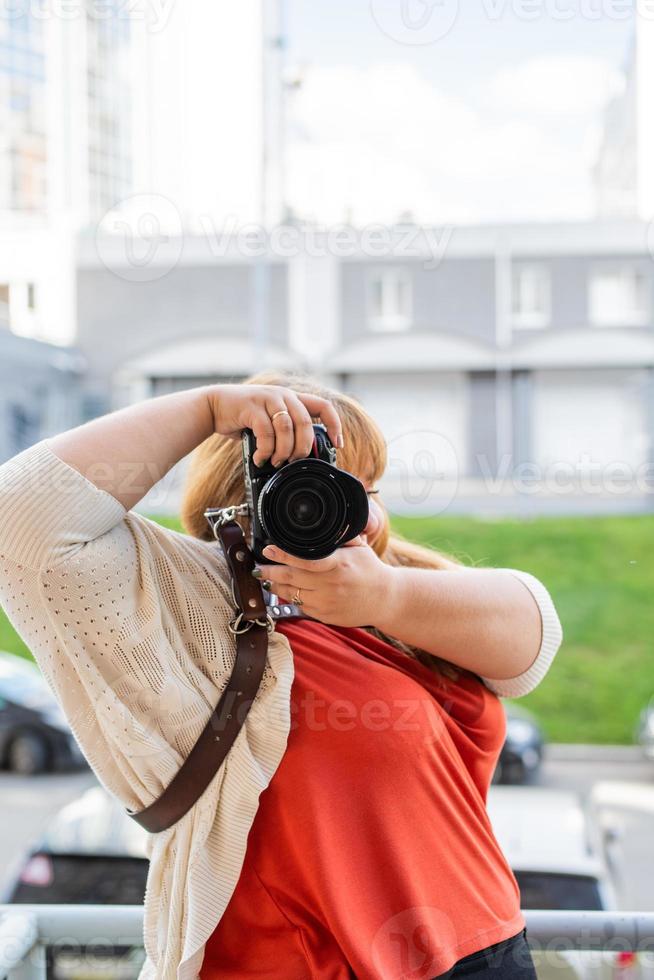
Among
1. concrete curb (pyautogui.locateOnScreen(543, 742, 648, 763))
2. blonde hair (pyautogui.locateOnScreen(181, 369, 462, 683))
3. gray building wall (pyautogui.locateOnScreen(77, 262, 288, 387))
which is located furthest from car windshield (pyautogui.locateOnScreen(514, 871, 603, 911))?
concrete curb (pyautogui.locateOnScreen(543, 742, 648, 763))

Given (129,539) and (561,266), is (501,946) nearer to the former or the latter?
(129,539)

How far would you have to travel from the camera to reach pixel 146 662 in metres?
0.57

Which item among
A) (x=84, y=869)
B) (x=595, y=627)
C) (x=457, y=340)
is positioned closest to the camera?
(x=84, y=869)

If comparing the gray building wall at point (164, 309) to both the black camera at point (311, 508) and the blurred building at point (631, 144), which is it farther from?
the black camera at point (311, 508)

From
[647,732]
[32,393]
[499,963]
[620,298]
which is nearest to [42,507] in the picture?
[499,963]

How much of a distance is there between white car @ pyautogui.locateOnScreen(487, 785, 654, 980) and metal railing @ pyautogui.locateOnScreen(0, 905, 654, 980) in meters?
0.40

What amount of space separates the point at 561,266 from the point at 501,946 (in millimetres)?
2647

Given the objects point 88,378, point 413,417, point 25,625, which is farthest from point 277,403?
point 413,417

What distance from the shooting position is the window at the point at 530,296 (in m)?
2.98

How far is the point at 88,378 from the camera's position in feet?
7.25

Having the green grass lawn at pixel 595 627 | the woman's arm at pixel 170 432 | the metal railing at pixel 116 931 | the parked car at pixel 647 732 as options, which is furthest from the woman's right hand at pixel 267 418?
the parked car at pixel 647 732

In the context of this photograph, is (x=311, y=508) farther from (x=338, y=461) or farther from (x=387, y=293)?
(x=387, y=293)

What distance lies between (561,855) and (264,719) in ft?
4.37

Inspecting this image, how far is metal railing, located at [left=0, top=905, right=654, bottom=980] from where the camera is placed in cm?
79
